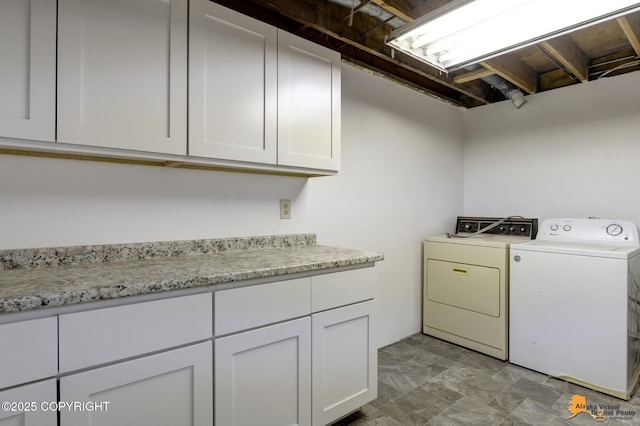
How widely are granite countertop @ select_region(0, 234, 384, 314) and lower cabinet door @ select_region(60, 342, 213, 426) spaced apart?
24 cm

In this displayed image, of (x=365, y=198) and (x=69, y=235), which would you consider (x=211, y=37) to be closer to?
(x=69, y=235)

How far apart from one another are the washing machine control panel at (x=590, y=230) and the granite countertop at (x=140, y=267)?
69.5 inches

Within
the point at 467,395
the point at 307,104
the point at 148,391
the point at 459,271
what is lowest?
the point at 467,395

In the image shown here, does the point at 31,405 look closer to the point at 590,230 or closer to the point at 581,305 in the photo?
the point at 581,305

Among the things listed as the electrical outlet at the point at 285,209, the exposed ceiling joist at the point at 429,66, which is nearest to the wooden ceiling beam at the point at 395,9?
the exposed ceiling joist at the point at 429,66

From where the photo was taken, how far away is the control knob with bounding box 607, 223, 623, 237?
2334mm

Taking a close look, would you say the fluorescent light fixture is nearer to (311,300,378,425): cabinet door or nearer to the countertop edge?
the countertop edge

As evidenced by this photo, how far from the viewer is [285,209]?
206 centimetres

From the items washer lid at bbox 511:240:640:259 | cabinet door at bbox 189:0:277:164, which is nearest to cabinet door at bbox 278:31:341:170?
cabinet door at bbox 189:0:277:164

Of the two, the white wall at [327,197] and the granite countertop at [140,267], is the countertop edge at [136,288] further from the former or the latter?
the white wall at [327,197]

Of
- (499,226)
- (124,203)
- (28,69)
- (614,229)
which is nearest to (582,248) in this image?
(614,229)

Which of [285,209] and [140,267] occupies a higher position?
[285,209]

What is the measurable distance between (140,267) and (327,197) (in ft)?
4.20

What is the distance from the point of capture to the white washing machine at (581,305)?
1965mm
